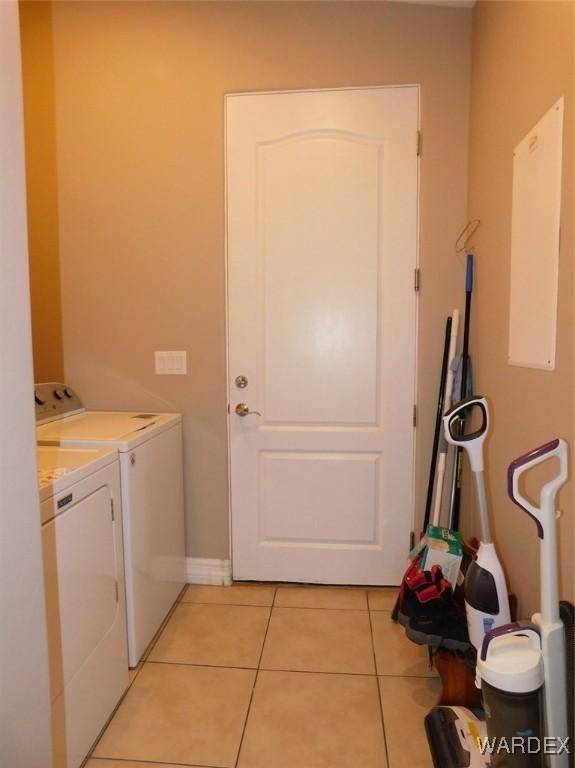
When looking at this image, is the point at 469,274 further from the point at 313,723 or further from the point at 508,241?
the point at 313,723

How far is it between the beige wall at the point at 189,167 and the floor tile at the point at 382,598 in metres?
0.52

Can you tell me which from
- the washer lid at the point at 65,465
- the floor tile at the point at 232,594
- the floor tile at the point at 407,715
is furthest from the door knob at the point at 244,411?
the floor tile at the point at 407,715

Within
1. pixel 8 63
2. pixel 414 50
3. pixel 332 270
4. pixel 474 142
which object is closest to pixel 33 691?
pixel 8 63

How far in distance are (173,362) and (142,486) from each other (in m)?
0.73

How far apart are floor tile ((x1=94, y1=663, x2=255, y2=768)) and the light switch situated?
126 centimetres

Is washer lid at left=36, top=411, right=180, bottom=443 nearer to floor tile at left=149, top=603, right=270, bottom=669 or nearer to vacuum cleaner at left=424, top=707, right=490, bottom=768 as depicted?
floor tile at left=149, top=603, right=270, bottom=669

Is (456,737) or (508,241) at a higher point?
(508,241)

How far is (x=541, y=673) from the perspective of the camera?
3.34 ft

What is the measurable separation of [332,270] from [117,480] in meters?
1.32

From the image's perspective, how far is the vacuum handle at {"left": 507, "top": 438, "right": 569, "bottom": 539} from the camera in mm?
1040

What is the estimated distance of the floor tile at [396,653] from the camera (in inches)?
67.7

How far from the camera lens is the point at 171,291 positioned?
2281 millimetres

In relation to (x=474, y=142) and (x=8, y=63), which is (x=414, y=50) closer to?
(x=474, y=142)

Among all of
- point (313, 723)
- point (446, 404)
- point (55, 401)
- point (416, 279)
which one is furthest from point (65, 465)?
point (416, 279)
